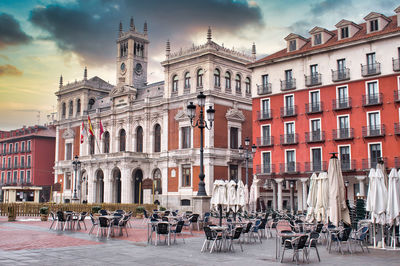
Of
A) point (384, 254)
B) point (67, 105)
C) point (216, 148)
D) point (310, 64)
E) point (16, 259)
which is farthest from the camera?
point (67, 105)

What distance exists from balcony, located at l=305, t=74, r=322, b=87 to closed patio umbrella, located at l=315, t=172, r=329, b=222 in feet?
72.5

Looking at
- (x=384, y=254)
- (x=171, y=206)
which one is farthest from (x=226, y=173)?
(x=384, y=254)

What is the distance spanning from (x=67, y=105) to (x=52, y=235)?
5006 cm

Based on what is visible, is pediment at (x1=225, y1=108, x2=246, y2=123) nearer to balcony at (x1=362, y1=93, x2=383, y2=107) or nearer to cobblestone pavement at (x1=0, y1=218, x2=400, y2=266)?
balcony at (x1=362, y1=93, x2=383, y2=107)

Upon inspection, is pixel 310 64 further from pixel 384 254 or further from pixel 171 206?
pixel 384 254

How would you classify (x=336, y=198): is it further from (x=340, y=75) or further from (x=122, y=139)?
(x=122, y=139)

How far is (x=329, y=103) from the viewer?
37438mm

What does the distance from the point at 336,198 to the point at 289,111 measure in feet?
78.4

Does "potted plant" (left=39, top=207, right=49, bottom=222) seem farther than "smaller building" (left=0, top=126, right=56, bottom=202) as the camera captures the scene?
No

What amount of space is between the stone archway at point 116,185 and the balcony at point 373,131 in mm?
29146

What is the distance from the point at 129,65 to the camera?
57750mm

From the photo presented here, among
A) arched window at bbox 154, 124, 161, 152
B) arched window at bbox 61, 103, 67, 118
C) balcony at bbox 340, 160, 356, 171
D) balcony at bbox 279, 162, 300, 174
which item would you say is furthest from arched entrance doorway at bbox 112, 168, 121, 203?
balcony at bbox 340, 160, 356, 171

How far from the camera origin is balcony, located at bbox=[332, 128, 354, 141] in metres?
35.8

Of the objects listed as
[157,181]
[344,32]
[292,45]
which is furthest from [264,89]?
[157,181]
